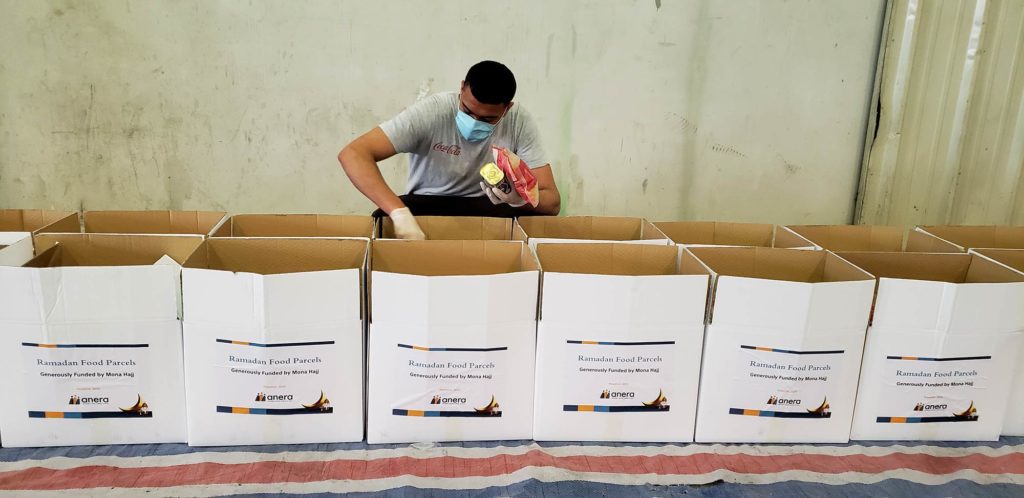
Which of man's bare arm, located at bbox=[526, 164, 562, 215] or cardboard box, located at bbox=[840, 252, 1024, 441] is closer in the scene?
cardboard box, located at bbox=[840, 252, 1024, 441]

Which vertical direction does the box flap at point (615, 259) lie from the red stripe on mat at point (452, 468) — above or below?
above

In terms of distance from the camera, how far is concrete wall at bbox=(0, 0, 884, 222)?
2467 millimetres

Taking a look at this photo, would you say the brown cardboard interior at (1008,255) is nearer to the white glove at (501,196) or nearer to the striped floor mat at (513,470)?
the striped floor mat at (513,470)

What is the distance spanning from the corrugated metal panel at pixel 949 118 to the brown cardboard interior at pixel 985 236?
687mm

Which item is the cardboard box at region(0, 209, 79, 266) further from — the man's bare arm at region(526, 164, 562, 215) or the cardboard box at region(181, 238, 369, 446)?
the man's bare arm at region(526, 164, 562, 215)

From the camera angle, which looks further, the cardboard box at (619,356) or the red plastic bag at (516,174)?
the red plastic bag at (516,174)

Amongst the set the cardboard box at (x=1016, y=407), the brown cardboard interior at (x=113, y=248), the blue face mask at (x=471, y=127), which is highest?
the blue face mask at (x=471, y=127)

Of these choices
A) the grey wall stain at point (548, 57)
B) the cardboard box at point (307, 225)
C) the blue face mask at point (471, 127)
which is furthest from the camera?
the grey wall stain at point (548, 57)

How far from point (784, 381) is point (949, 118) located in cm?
191

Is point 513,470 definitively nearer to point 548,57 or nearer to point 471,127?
point 471,127

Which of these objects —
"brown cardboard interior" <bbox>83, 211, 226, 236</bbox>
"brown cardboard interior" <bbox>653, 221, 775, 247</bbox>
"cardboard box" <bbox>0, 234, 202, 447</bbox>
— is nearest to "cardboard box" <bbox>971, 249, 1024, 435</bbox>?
"brown cardboard interior" <bbox>653, 221, 775, 247</bbox>

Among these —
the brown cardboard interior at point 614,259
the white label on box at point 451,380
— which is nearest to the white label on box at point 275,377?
the white label on box at point 451,380

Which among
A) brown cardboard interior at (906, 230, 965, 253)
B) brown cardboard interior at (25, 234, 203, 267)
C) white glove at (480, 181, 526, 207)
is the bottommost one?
brown cardboard interior at (25, 234, 203, 267)

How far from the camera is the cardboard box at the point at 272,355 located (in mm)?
980
